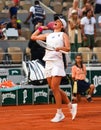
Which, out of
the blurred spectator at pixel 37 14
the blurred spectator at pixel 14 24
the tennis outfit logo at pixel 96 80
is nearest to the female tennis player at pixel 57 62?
the tennis outfit logo at pixel 96 80

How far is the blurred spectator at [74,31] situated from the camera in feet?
61.8

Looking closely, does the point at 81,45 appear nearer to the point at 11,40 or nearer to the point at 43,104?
the point at 11,40

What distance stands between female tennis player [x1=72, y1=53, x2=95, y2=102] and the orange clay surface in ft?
7.00

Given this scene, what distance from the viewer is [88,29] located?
19.5 m

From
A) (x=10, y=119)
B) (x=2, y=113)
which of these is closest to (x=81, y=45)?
(x=2, y=113)

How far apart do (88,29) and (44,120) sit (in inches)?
349

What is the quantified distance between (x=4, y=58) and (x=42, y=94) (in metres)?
2.54

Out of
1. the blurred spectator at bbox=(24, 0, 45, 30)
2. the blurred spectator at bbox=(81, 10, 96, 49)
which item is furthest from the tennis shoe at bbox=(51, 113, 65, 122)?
the blurred spectator at bbox=(24, 0, 45, 30)

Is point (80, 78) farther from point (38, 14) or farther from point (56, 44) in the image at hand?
point (56, 44)

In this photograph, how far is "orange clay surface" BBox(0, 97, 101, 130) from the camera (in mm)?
9953

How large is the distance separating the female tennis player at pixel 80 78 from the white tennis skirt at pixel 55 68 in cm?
510

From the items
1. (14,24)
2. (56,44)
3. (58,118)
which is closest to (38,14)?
(14,24)

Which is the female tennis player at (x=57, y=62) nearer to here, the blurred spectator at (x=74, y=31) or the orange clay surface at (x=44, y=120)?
the orange clay surface at (x=44, y=120)

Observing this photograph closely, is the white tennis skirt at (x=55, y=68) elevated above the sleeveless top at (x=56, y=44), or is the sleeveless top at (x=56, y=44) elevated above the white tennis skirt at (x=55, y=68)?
the sleeveless top at (x=56, y=44)
